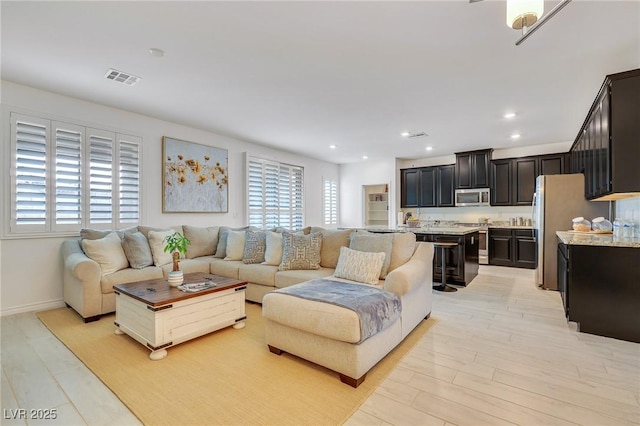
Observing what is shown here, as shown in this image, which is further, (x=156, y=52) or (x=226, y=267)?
(x=226, y=267)

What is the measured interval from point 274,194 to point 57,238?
3.72 m

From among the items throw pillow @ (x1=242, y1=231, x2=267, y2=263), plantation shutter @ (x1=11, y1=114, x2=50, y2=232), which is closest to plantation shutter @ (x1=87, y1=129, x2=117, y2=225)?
plantation shutter @ (x1=11, y1=114, x2=50, y2=232)

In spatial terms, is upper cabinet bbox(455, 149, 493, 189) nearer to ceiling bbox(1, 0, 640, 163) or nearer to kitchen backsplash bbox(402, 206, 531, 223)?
kitchen backsplash bbox(402, 206, 531, 223)

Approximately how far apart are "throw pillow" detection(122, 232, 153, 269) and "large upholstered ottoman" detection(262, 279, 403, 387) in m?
2.20

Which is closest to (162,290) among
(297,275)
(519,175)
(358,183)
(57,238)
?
(297,275)

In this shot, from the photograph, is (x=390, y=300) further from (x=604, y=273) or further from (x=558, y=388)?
(x=604, y=273)

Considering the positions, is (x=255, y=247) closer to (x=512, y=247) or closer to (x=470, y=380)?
(x=470, y=380)

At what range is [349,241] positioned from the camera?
3.67 m

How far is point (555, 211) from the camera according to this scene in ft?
14.9

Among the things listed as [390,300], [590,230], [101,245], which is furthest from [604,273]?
[101,245]

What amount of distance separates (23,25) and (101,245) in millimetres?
2194

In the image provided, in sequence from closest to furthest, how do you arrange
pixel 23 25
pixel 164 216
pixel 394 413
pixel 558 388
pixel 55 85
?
pixel 394 413, pixel 558 388, pixel 23 25, pixel 55 85, pixel 164 216

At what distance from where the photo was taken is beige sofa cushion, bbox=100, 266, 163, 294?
3.32m

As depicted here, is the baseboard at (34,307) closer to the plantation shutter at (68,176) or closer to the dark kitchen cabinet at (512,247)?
the plantation shutter at (68,176)
